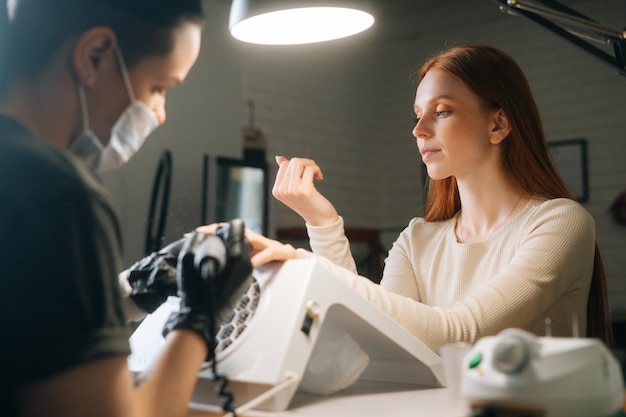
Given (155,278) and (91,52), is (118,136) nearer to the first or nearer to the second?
(91,52)

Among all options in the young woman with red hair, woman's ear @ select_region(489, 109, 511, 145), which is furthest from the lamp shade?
woman's ear @ select_region(489, 109, 511, 145)

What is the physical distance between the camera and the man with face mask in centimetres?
65

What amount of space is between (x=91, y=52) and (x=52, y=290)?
23cm

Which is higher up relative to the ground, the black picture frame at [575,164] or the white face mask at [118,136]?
the white face mask at [118,136]

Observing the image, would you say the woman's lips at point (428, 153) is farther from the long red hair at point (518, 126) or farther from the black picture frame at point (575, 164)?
the black picture frame at point (575, 164)

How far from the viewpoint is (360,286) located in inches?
41.3

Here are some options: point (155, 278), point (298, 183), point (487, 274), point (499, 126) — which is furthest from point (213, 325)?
point (499, 126)

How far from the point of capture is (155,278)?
37.1 inches

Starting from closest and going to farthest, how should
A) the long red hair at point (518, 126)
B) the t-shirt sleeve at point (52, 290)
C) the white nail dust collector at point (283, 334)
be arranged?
the t-shirt sleeve at point (52, 290)
the white nail dust collector at point (283, 334)
the long red hair at point (518, 126)

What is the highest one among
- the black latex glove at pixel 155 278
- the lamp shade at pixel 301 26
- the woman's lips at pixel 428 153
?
the lamp shade at pixel 301 26

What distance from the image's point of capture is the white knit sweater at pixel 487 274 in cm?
109

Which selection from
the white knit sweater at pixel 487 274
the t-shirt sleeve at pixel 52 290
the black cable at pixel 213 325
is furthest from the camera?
the white knit sweater at pixel 487 274

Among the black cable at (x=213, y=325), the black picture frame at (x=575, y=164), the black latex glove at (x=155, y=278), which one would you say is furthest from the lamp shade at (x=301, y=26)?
the black picture frame at (x=575, y=164)

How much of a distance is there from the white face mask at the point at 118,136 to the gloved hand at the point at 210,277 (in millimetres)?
119
